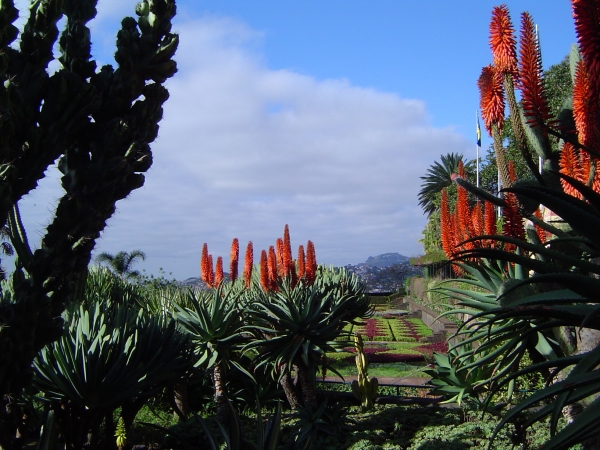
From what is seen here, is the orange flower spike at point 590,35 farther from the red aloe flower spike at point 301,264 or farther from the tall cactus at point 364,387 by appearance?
the red aloe flower spike at point 301,264

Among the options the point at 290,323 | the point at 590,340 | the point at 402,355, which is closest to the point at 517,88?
the point at 590,340

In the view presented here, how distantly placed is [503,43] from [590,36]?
1.91 m

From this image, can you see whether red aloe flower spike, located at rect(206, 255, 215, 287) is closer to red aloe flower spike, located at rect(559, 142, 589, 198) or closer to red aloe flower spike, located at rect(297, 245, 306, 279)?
red aloe flower spike, located at rect(297, 245, 306, 279)

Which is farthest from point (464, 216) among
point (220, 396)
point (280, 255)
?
point (280, 255)

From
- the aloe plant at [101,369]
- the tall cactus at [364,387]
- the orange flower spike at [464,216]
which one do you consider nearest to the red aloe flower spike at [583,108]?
the orange flower spike at [464,216]

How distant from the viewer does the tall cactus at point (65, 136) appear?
17.5 ft

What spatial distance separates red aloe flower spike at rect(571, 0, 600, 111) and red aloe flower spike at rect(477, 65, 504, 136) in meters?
1.91

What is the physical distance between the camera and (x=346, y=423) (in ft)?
26.2

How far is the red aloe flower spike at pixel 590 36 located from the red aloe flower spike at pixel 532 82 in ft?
2.31

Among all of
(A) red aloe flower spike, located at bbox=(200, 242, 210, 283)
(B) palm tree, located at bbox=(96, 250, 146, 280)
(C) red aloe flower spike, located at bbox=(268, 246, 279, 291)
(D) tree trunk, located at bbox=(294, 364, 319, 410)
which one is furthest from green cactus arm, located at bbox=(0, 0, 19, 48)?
(B) palm tree, located at bbox=(96, 250, 146, 280)

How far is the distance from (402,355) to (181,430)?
1055 centimetres

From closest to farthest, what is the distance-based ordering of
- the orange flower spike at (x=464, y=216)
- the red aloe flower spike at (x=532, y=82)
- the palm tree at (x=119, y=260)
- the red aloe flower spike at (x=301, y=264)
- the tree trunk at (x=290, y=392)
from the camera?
the red aloe flower spike at (x=532, y=82) → the orange flower spike at (x=464, y=216) → the tree trunk at (x=290, y=392) → the red aloe flower spike at (x=301, y=264) → the palm tree at (x=119, y=260)

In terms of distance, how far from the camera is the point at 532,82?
160 inches

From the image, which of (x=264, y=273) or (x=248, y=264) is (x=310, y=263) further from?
(x=248, y=264)
